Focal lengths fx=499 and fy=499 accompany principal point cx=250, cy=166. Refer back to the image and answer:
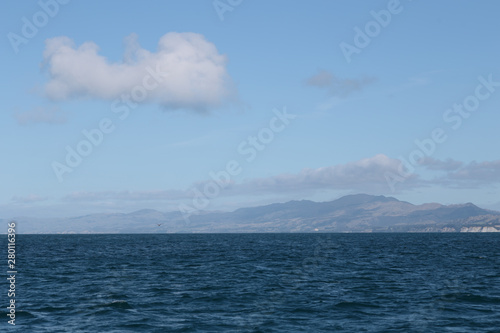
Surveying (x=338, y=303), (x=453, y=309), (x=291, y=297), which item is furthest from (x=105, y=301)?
(x=453, y=309)

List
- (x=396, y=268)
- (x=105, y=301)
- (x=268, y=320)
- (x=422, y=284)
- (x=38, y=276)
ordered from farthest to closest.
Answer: (x=396, y=268) < (x=38, y=276) < (x=422, y=284) < (x=105, y=301) < (x=268, y=320)

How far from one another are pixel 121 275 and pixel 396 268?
36.0 m

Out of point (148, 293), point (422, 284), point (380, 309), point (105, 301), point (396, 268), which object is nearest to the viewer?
point (380, 309)

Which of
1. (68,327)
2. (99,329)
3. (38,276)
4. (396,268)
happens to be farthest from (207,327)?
(396,268)

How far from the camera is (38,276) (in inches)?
2280

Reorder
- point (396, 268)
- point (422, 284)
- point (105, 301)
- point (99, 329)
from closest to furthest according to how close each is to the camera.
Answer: point (99, 329), point (105, 301), point (422, 284), point (396, 268)

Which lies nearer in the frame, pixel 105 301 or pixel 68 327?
pixel 68 327

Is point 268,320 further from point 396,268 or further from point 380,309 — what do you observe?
point 396,268

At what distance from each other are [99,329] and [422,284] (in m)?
33.2

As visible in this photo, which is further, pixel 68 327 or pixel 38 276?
pixel 38 276

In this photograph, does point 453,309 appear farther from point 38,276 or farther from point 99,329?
point 38,276

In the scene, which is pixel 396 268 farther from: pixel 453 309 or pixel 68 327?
pixel 68 327

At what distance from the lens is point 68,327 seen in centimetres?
3125

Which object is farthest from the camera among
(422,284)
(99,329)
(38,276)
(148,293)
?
(38,276)
